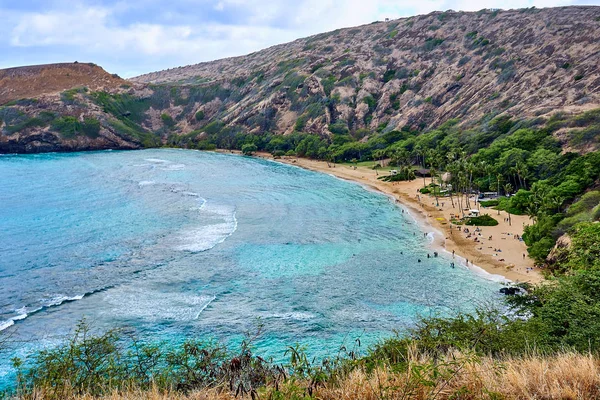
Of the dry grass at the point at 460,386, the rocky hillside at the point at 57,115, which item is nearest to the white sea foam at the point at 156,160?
the rocky hillside at the point at 57,115

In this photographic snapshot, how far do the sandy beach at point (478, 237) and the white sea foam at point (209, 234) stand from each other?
89.2ft

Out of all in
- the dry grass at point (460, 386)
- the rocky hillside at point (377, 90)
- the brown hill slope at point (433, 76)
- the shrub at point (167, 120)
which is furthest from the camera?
the shrub at point (167, 120)

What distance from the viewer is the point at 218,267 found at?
47.3 metres

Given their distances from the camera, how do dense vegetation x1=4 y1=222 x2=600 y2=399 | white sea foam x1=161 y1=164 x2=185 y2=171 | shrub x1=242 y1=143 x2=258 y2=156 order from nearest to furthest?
1. dense vegetation x1=4 y1=222 x2=600 y2=399
2. white sea foam x1=161 y1=164 x2=185 y2=171
3. shrub x1=242 y1=143 x2=258 y2=156

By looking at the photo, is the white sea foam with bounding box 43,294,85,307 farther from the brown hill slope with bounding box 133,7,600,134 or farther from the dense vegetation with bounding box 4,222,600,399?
the brown hill slope with bounding box 133,7,600,134

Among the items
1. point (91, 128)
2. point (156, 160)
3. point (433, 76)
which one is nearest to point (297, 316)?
point (156, 160)

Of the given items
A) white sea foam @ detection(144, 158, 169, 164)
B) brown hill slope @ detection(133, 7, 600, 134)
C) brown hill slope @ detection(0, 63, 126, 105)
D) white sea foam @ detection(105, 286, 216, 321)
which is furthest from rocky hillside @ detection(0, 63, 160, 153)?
white sea foam @ detection(105, 286, 216, 321)

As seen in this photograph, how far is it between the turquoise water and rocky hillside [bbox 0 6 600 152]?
59477mm

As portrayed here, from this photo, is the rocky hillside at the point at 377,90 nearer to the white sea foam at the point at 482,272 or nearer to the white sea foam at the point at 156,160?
the white sea foam at the point at 156,160

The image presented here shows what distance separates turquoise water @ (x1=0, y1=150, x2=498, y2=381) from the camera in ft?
116

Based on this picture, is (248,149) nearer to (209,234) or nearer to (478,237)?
(209,234)

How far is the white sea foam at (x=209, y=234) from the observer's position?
5344 cm

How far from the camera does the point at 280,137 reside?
495ft

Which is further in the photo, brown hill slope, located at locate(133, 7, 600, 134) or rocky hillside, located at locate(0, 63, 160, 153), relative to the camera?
rocky hillside, located at locate(0, 63, 160, 153)
